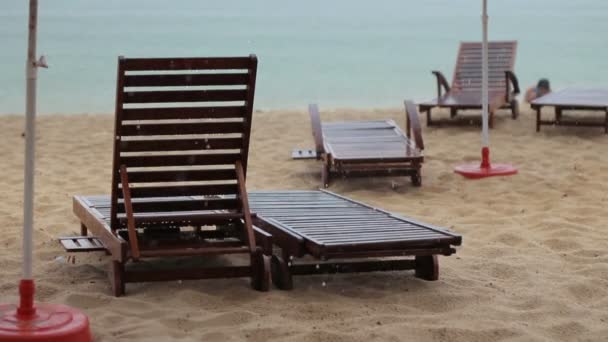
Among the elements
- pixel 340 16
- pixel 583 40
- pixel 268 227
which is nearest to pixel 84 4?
pixel 340 16

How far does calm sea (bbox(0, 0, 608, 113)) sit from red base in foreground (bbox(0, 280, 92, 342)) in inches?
585

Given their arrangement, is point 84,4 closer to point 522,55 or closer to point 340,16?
point 340,16

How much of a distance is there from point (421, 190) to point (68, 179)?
2724mm

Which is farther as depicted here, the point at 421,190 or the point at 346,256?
the point at 421,190

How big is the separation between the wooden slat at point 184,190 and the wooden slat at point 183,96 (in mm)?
406

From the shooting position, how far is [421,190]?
328 inches

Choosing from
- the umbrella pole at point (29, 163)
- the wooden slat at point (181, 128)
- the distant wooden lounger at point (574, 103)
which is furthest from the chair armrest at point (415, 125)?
the umbrella pole at point (29, 163)

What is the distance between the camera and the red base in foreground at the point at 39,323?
158 inches

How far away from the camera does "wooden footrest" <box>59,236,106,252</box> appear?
17.5ft

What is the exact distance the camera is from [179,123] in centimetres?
507

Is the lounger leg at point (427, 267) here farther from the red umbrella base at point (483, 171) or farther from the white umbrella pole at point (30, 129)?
the red umbrella base at point (483, 171)

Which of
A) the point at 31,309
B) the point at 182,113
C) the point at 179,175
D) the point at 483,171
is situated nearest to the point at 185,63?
the point at 182,113

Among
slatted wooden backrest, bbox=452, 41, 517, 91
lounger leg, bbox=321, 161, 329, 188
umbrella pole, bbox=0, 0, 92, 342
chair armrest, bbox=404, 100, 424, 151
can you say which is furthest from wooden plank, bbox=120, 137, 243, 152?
slatted wooden backrest, bbox=452, 41, 517, 91

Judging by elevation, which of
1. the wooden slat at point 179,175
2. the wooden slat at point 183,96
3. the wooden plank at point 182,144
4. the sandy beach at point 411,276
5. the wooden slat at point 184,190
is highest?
the wooden slat at point 183,96
